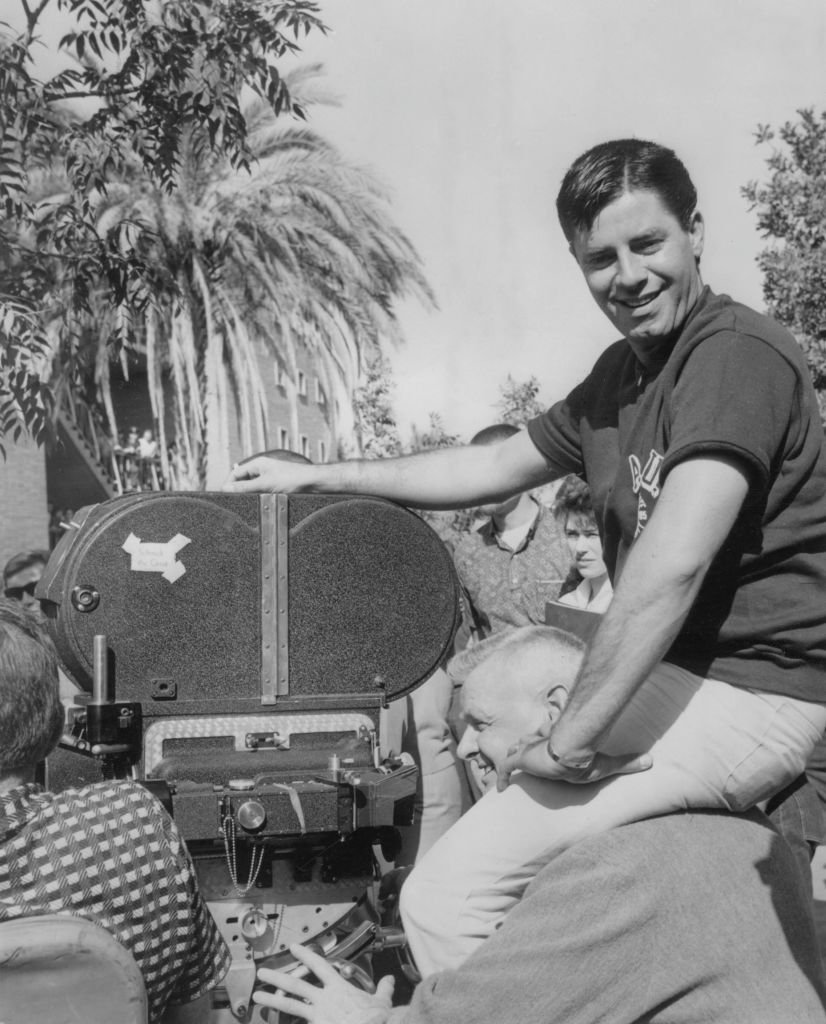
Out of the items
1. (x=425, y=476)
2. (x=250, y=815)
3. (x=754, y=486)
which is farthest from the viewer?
(x=425, y=476)

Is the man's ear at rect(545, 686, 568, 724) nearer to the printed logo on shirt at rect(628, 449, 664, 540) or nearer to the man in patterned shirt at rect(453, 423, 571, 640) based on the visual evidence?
the printed logo on shirt at rect(628, 449, 664, 540)

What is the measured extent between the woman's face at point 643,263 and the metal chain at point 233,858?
1.27m

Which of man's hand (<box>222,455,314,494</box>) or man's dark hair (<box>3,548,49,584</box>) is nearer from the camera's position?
man's hand (<box>222,455,314,494</box>)

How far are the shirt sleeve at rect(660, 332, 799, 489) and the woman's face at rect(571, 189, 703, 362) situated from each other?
17 cm

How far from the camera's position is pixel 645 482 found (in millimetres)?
2271

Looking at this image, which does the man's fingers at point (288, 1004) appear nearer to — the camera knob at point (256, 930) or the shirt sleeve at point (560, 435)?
the camera knob at point (256, 930)

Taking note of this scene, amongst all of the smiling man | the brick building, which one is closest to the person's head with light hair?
the smiling man

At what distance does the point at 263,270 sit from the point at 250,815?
406 inches

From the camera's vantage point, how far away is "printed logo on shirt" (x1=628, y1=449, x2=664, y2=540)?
2234mm

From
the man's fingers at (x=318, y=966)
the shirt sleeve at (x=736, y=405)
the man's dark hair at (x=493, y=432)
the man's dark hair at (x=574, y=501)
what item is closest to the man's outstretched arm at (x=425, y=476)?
the shirt sleeve at (x=736, y=405)

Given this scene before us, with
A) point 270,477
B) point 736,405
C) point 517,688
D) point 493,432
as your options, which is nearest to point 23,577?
point 493,432

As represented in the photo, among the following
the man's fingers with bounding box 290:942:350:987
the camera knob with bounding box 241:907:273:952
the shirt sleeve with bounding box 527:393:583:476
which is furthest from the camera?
the shirt sleeve with bounding box 527:393:583:476

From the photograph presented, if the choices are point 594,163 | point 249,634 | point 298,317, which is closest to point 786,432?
point 594,163

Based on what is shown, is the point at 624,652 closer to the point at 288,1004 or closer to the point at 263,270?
the point at 288,1004
